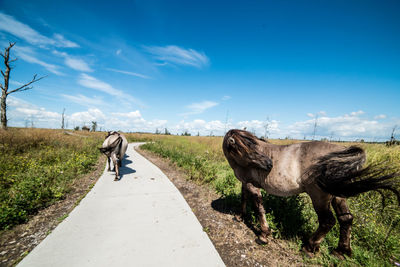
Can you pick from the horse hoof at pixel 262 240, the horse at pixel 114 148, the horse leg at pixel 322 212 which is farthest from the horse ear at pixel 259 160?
the horse at pixel 114 148

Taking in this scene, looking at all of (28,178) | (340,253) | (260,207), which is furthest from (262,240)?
(28,178)

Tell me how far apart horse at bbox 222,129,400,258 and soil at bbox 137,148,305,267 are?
0.19 metres

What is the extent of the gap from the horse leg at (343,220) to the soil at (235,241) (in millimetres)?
576

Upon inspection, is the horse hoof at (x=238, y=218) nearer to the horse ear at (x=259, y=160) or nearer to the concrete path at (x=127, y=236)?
the concrete path at (x=127, y=236)

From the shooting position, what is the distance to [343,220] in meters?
1.84

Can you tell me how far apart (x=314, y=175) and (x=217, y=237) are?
6.07ft

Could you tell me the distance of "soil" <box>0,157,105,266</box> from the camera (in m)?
1.93

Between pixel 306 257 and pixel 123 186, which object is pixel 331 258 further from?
pixel 123 186

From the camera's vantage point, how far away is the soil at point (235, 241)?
2027 mm

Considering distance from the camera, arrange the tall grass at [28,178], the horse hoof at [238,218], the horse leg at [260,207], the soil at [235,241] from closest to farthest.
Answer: the soil at [235,241]
the horse leg at [260,207]
the tall grass at [28,178]
the horse hoof at [238,218]

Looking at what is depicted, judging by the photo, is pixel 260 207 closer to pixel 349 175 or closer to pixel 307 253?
pixel 307 253

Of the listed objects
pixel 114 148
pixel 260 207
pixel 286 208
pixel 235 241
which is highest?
pixel 114 148

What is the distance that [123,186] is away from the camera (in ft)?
14.1

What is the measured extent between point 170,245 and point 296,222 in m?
2.37
